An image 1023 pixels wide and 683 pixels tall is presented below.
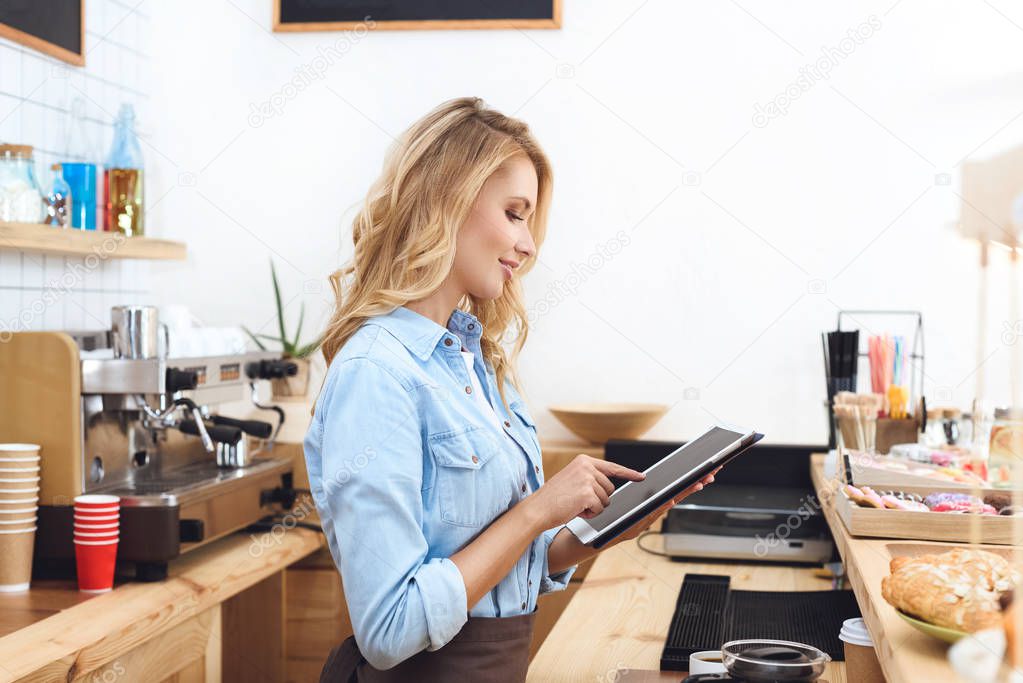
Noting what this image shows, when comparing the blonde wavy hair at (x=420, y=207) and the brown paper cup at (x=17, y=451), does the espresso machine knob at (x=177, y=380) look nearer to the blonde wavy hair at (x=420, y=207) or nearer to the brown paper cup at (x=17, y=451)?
the brown paper cup at (x=17, y=451)

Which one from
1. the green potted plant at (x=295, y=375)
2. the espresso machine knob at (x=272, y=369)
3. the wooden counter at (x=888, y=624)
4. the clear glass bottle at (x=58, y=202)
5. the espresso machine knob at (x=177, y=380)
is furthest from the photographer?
the green potted plant at (x=295, y=375)

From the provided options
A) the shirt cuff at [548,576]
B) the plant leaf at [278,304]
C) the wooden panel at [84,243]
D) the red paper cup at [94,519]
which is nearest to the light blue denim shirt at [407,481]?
the shirt cuff at [548,576]

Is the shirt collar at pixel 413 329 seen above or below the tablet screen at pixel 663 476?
above

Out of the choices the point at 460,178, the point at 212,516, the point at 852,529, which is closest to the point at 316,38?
the point at 212,516

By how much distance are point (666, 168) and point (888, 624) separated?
2.19 meters

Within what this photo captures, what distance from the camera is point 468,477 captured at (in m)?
1.36

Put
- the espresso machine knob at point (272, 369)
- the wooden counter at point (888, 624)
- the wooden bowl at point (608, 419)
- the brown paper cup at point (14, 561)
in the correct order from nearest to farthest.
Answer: the wooden counter at point (888, 624), the brown paper cup at point (14, 561), the espresso machine knob at point (272, 369), the wooden bowl at point (608, 419)

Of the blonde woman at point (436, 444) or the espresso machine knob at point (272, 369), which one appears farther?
the espresso machine knob at point (272, 369)

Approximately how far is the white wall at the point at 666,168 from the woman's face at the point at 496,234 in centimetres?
172

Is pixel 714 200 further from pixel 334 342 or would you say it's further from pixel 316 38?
pixel 334 342

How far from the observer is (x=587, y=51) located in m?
3.19

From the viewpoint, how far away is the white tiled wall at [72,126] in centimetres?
272

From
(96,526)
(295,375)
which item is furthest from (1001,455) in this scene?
(295,375)

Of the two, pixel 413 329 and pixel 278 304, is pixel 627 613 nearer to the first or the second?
pixel 413 329
